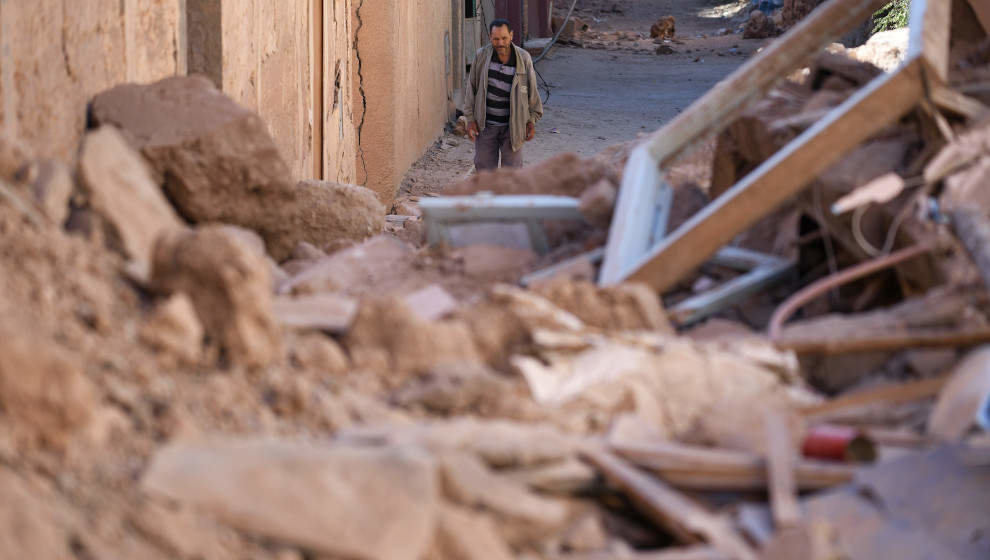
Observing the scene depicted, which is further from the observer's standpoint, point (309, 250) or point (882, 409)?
point (309, 250)

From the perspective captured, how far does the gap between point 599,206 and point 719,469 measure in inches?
62.3

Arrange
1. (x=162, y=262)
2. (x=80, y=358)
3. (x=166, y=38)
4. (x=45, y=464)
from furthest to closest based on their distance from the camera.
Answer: (x=166, y=38)
(x=162, y=262)
(x=80, y=358)
(x=45, y=464)

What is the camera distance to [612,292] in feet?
10.3

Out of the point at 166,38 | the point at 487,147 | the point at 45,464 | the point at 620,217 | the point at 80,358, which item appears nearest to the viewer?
the point at 45,464

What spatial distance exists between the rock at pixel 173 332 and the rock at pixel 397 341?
0.45 meters

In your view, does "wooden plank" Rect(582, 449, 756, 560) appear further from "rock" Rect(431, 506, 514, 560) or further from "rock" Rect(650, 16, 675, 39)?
"rock" Rect(650, 16, 675, 39)

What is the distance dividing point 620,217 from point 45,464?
7.07 feet

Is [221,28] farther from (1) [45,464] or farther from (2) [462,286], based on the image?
(1) [45,464]

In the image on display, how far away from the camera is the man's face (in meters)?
8.05

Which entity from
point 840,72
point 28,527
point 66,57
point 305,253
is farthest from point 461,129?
point 28,527

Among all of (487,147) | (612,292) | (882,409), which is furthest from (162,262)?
(487,147)

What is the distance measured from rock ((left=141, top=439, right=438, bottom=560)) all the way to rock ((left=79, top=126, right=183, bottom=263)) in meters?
0.93

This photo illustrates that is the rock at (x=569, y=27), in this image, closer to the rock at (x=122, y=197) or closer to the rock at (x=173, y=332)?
the rock at (x=122, y=197)

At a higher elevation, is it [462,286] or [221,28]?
[221,28]
